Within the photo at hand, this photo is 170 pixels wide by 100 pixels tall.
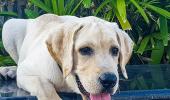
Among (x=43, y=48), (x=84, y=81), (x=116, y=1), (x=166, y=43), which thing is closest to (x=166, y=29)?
(x=166, y=43)

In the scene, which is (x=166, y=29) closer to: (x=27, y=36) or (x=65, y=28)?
(x=27, y=36)

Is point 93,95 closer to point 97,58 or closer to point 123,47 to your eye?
point 97,58

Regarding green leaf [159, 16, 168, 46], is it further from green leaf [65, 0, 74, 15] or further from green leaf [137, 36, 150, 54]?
green leaf [65, 0, 74, 15]

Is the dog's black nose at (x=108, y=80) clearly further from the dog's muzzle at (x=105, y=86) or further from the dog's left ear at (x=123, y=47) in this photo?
the dog's left ear at (x=123, y=47)

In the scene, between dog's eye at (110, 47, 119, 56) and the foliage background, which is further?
the foliage background

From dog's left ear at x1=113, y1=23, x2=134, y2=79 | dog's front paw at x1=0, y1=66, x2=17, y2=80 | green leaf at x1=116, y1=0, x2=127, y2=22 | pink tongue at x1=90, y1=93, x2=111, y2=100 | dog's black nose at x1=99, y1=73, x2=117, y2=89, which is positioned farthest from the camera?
green leaf at x1=116, y1=0, x2=127, y2=22

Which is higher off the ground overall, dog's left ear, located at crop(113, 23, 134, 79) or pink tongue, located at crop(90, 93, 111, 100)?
dog's left ear, located at crop(113, 23, 134, 79)

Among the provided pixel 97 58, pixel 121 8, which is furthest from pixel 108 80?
pixel 121 8

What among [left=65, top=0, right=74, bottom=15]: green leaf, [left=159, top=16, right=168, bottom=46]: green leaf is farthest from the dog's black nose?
[left=65, top=0, right=74, bottom=15]: green leaf

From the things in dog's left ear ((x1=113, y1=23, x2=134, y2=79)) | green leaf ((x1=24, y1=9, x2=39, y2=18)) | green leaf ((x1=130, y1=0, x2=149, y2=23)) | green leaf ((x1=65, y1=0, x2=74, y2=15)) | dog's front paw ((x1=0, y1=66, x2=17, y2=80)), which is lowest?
dog's front paw ((x1=0, y1=66, x2=17, y2=80))

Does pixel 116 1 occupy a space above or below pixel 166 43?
above

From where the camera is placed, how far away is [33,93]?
3.93m

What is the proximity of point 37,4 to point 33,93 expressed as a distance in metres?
2.49

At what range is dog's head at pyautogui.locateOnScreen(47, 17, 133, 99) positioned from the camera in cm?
350
